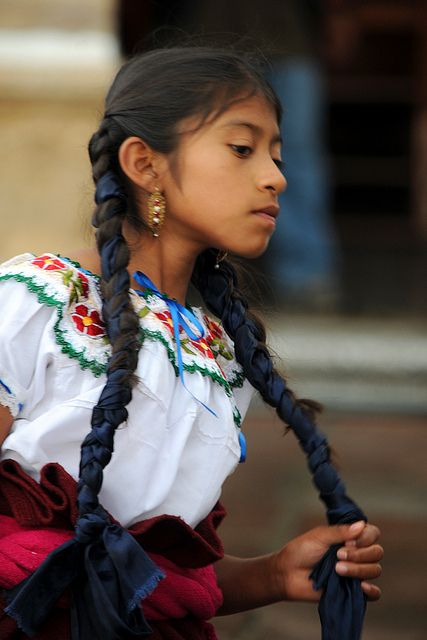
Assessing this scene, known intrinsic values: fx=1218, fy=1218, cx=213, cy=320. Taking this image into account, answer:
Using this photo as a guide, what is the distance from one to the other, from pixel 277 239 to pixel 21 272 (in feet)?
16.8

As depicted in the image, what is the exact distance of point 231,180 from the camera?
2125 mm

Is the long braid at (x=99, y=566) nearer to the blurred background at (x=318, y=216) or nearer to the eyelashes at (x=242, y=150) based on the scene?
the eyelashes at (x=242, y=150)

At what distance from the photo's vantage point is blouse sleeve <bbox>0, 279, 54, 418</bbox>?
6.48 feet

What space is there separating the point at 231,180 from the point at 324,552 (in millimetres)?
682

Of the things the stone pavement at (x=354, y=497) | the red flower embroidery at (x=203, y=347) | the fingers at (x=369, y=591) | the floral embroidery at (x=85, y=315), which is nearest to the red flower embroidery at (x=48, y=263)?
the floral embroidery at (x=85, y=315)

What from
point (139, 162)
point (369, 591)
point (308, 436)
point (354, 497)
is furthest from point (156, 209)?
point (354, 497)

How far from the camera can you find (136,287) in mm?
2168

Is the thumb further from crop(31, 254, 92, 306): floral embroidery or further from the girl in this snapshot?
crop(31, 254, 92, 306): floral embroidery

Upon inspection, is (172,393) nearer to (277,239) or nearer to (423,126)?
(277,239)

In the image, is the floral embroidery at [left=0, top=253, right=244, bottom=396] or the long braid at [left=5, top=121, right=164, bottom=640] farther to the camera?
the floral embroidery at [left=0, top=253, right=244, bottom=396]

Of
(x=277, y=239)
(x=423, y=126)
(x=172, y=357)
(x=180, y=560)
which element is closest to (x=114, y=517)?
(x=180, y=560)

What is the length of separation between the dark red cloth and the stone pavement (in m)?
1.25

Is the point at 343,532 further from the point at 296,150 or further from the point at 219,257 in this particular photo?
the point at 296,150

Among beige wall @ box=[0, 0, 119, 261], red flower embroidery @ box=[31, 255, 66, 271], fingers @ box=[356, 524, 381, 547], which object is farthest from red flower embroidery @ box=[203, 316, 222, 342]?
beige wall @ box=[0, 0, 119, 261]
